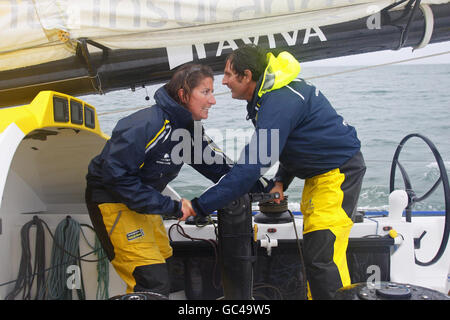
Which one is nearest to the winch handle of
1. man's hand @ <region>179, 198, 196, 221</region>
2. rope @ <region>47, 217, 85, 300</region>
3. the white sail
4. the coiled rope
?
man's hand @ <region>179, 198, 196, 221</region>

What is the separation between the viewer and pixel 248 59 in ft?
6.58

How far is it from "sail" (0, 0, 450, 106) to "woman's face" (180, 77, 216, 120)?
0.45 feet

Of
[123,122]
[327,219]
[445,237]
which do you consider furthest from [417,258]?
[123,122]

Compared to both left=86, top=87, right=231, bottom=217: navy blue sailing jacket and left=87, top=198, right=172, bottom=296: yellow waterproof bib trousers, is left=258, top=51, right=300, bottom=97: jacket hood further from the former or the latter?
left=87, top=198, right=172, bottom=296: yellow waterproof bib trousers

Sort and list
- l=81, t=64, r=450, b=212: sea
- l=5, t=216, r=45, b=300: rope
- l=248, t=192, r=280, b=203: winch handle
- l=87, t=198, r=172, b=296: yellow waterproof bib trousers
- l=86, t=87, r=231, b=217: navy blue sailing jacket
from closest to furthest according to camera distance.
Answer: l=86, t=87, r=231, b=217: navy blue sailing jacket → l=87, t=198, r=172, b=296: yellow waterproof bib trousers → l=248, t=192, r=280, b=203: winch handle → l=5, t=216, r=45, b=300: rope → l=81, t=64, r=450, b=212: sea

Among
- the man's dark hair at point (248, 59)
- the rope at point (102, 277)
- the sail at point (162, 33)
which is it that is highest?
the sail at point (162, 33)

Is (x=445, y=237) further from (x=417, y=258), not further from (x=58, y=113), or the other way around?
(x=58, y=113)

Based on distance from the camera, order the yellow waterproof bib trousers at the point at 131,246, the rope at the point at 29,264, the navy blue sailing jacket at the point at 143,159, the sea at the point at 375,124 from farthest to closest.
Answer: the sea at the point at 375,124
the rope at the point at 29,264
the yellow waterproof bib trousers at the point at 131,246
the navy blue sailing jacket at the point at 143,159

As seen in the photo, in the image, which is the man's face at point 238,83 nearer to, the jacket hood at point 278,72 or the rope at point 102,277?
the jacket hood at point 278,72

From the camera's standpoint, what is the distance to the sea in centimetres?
718

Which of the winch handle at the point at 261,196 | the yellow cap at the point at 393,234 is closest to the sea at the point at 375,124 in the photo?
the winch handle at the point at 261,196

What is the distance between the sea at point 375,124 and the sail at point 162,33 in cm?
28

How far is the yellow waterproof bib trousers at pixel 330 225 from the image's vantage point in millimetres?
1942

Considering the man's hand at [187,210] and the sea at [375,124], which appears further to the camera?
the sea at [375,124]
